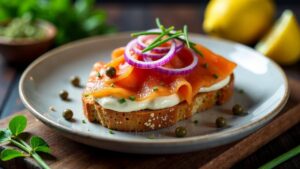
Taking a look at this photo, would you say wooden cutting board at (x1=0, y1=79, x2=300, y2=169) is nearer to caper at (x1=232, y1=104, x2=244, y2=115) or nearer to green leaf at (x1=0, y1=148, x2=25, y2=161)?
green leaf at (x1=0, y1=148, x2=25, y2=161)

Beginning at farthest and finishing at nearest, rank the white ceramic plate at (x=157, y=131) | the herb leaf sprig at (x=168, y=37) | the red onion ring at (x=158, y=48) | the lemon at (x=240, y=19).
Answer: the lemon at (x=240, y=19), the red onion ring at (x=158, y=48), the herb leaf sprig at (x=168, y=37), the white ceramic plate at (x=157, y=131)

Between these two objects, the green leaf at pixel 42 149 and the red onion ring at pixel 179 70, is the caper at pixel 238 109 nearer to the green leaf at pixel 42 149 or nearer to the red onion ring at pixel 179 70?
the red onion ring at pixel 179 70

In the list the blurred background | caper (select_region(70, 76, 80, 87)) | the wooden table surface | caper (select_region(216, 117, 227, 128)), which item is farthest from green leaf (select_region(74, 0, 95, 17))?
caper (select_region(216, 117, 227, 128))

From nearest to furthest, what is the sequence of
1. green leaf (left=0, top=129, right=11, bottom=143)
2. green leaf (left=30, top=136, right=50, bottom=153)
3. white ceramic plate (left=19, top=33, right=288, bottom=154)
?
1. white ceramic plate (left=19, top=33, right=288, bottom=154)
2. green leaf (left=30, top=136, right=50, bottom=153)
3. green leaf (left=0, top=129, right=11, bottom=143)

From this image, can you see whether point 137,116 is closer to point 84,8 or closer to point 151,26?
point 84,8

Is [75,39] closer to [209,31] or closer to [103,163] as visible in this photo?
[209,31]

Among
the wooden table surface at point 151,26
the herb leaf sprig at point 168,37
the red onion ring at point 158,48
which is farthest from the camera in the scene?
the red onion ring at point 158,48

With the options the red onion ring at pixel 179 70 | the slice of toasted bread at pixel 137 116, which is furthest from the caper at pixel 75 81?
the red onion ring at pixel 179 70
